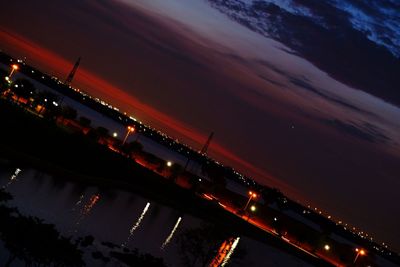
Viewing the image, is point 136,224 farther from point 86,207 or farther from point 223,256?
point 223,256

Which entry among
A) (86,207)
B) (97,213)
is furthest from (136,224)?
(86,207)

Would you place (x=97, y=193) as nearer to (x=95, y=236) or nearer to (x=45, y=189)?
(x=45, y=189)

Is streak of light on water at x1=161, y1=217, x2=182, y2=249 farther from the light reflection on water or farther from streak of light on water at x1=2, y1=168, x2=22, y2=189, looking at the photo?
streak of light on water at x1=2, y1=168, x2=22, y2=189

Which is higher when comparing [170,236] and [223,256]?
[223,256]

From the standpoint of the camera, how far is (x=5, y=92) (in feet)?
289

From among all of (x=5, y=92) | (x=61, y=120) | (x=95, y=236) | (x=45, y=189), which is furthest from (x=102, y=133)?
(x=95, y=236)

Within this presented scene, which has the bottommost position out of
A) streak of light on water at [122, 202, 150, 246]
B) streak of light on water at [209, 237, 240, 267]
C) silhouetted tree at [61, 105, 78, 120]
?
streak of light on water at [122, 202, 150, 246]

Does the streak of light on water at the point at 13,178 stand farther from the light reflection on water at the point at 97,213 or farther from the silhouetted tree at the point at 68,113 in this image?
the silhouetted tree at the point at 68,113

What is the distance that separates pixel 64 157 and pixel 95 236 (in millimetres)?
20966

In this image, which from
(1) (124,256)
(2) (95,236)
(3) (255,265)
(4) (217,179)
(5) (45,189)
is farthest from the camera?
(4) (217,179)

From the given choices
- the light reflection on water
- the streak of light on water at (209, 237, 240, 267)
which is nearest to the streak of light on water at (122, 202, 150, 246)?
the light reflection on water

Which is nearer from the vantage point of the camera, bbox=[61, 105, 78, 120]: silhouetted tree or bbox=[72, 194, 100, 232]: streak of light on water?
bbox=[72, 194, 100, 232]: streak of light on water

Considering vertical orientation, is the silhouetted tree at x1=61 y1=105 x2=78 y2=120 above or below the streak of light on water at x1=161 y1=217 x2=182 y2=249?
above

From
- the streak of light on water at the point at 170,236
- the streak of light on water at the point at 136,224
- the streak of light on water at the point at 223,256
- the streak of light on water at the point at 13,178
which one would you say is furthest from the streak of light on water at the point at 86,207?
the streak of light on water at the point at 223,256
